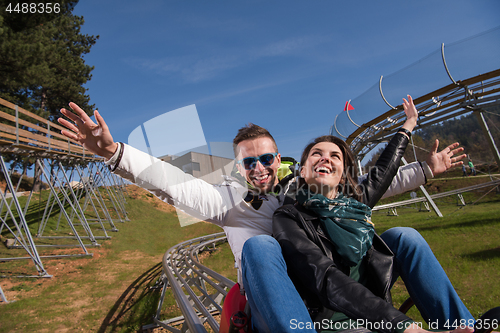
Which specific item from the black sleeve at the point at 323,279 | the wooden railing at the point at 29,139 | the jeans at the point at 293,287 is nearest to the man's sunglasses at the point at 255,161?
the black sleeve at the point at 323,279

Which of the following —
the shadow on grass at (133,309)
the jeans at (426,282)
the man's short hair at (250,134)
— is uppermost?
the man's short hair at (250,134)

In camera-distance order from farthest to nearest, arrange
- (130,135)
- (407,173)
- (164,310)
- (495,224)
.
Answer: (164,310) → (495,224) → (407,173) → (130,135)

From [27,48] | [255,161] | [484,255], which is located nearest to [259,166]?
[255,161]

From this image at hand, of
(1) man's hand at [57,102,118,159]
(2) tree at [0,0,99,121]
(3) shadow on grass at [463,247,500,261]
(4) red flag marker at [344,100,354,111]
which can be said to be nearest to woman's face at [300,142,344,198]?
(1) man's hand at [57,102,118,159]

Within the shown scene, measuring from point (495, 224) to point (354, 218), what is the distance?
249 inches

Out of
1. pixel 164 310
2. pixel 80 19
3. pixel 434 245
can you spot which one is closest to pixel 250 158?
pixel 434 245

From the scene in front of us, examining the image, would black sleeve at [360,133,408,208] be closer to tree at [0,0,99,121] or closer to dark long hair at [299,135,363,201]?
dark long hair at [299,135,363,201]

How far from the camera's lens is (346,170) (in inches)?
72.7

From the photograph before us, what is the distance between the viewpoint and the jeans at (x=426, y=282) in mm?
1312

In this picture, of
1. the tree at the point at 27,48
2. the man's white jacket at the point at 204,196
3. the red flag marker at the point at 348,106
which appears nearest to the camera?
the man's white jacket at the point at 204,196

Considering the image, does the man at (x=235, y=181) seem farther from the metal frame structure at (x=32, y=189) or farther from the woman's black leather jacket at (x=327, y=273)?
the metal frame structure at (x=32, y=189)

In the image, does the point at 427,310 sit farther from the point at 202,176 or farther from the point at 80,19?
the point at 80,19

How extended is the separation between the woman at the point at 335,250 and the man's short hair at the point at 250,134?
1.14ft

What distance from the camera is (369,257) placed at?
1.44m
